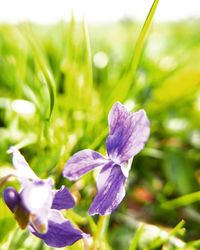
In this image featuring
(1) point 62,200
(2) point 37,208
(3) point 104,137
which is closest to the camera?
(2) point 37,208

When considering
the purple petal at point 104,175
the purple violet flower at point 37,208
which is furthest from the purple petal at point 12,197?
A: the purple petal at point 104,175

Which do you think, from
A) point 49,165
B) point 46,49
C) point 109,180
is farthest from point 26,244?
point 46,49

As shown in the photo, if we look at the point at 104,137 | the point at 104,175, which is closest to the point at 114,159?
the point at 104,175

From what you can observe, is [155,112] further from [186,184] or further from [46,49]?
Result: [46,49]

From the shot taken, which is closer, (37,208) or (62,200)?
(37,208)

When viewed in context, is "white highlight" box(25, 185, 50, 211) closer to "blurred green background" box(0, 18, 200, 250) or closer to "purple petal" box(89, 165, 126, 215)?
"purple petal" box(89, 165, 126, 215)

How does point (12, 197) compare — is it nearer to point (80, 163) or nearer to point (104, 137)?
point (80, 163)
